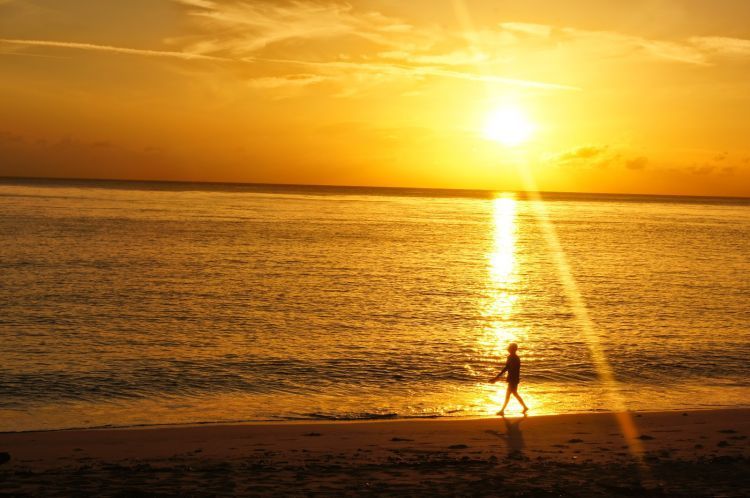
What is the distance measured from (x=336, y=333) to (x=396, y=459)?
1727 cm

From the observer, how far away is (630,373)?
25.9 m

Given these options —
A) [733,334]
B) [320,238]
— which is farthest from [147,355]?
[320,238]

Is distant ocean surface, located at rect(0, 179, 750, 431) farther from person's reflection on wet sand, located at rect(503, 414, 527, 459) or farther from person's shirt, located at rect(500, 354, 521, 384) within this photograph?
person's reflection on wet sand, located at rect(503, 414, 527, 459)

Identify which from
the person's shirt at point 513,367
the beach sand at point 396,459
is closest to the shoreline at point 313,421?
the beach sand at point 396,459

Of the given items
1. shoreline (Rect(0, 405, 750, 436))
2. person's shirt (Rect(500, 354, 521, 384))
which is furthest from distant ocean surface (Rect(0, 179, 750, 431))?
person's shirt (Rect(500, 354, 521, 384))

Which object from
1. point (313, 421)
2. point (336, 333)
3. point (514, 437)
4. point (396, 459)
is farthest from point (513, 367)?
point (336, 333)

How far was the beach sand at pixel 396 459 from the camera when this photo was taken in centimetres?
1283

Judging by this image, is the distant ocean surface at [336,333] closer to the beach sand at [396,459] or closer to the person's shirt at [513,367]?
the person's shirt at [513,367]

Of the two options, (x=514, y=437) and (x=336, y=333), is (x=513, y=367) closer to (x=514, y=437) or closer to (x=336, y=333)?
(x=514, y=437)

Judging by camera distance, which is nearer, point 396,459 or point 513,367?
point 396,459

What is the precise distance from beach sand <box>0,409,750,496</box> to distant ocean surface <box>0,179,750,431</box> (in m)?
2.14

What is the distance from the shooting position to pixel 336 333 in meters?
32.1

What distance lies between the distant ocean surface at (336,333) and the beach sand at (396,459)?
2.14 metres

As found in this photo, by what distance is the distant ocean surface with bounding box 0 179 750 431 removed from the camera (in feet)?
70.4
